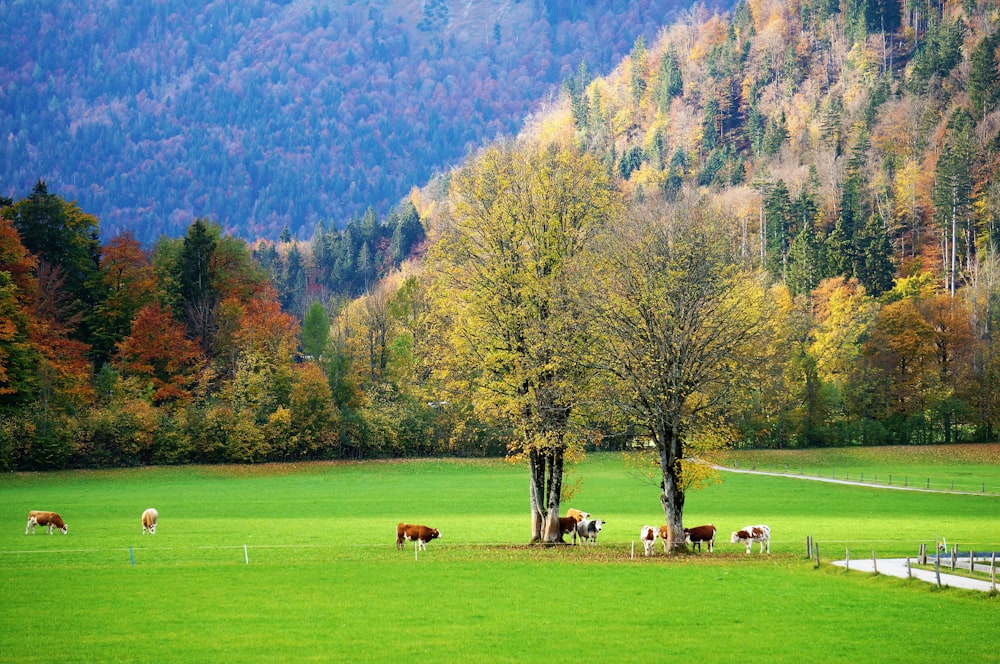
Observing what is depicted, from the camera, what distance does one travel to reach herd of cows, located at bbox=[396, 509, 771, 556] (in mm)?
39438

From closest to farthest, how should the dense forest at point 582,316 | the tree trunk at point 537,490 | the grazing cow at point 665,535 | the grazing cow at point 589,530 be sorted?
the dense forest at point 582,316, the grazing cow at point 665,535, the tree trunk at point 537,490, the grazing cow at point 589,530

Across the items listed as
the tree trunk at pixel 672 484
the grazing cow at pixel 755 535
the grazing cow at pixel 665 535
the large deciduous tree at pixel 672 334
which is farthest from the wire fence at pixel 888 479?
the large deciduous tree at pixel 672 334

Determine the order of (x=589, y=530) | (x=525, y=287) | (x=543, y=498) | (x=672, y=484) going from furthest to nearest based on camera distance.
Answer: (x=589, y=530) → (x=543, y=498) → (x=525, y=287) → (x=672, y=484)

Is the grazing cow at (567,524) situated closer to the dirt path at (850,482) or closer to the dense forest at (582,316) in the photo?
the dense forest at (582,316)

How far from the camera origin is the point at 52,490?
76312mm

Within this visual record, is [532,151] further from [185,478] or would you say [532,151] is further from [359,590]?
[185,478]

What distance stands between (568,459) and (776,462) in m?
69.1

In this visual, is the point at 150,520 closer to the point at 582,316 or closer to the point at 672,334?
the point at 582,316

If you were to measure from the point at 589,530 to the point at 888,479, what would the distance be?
50034 millimetres

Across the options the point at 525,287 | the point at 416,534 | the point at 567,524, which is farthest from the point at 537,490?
the point at 525,287

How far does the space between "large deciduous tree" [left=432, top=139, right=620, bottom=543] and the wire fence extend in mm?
45249

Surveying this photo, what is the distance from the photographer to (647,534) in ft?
129

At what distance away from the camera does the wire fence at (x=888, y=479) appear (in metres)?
75.5

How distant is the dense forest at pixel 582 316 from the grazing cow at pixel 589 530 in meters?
4.12
